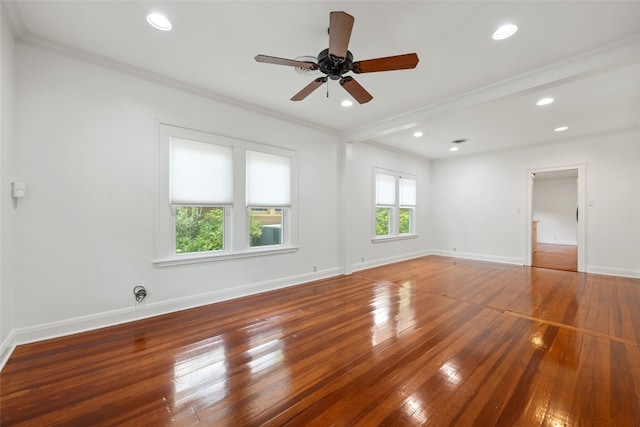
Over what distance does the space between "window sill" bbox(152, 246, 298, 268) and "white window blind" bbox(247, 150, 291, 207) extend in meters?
0.73

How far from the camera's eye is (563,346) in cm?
242

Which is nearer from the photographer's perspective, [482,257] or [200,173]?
[200,173]

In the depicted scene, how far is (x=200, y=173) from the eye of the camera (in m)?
3.48

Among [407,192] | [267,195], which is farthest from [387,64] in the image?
[407,192]

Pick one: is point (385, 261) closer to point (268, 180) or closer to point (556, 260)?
point (268, 180)

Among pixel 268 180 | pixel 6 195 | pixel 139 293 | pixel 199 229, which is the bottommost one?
pixel 139 293

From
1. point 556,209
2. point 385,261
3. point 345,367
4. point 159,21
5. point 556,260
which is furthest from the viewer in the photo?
point 556,209

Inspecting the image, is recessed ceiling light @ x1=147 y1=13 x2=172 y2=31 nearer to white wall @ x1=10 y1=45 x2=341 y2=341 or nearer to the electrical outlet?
white wall @ x1=10 y1=45 x2=341 y2=341

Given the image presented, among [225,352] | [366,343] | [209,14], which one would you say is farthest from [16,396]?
[209,14]

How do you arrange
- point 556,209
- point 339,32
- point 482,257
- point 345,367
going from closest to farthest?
point 339,32
point 345,367
point 482,257
point 556,209

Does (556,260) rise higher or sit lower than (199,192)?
lower

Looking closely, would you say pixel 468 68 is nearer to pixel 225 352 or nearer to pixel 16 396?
pixel 225 352

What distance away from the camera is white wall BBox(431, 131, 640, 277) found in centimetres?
496

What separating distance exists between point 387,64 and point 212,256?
10.2 ft
